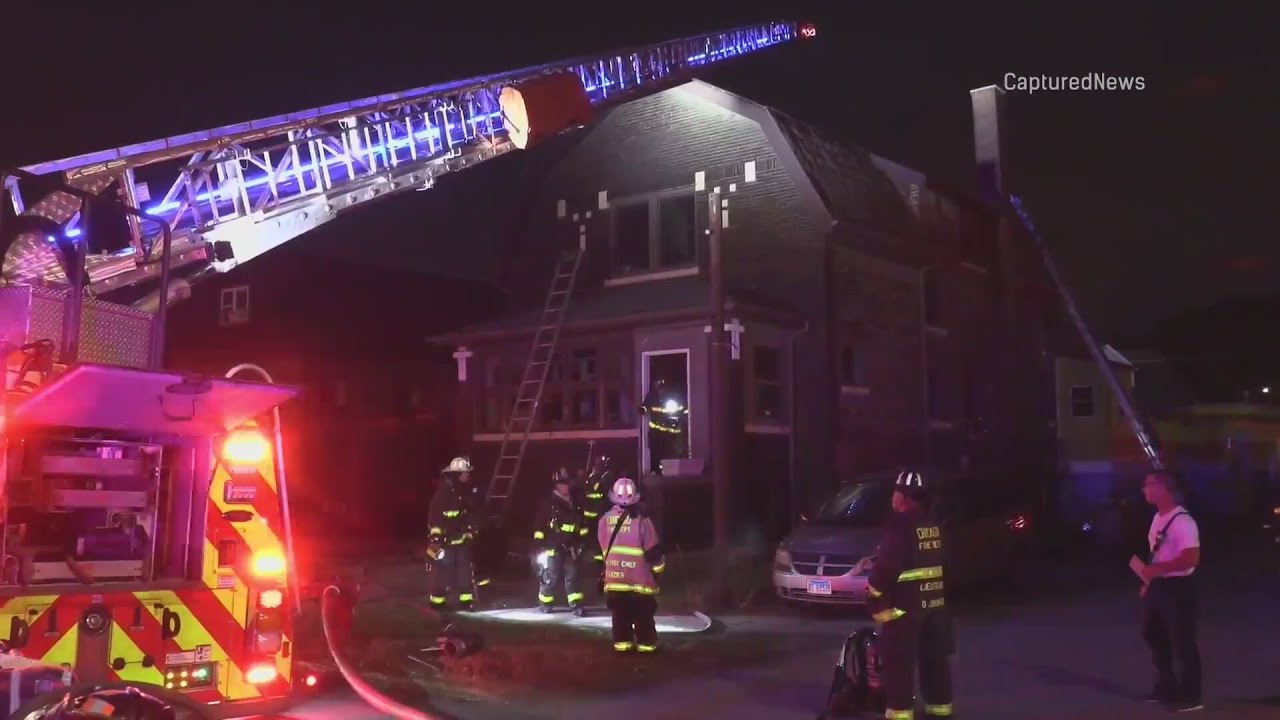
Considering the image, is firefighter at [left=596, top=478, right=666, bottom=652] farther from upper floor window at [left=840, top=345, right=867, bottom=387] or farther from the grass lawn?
upper floor window at [left=840, top=345, right=867, bottom=387]

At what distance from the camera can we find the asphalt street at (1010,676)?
25.4ft

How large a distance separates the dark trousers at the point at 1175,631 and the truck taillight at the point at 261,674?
5.66m

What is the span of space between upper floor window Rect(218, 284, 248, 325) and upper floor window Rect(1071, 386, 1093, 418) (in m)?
21.2

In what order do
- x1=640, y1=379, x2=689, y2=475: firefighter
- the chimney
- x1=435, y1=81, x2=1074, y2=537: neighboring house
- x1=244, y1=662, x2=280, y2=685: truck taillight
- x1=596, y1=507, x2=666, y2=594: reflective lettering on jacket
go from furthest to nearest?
the chimney → x1=435, y1=81, x2=1074, y2=537: neighboring house → x1=640, y1=379, x2=689, y2=475: firefighter → x1=596, y1=507, x2=666, y2=594: reflective lettering on jacket → x1=244, y1=662, x2=280, y2=685: truck taillight

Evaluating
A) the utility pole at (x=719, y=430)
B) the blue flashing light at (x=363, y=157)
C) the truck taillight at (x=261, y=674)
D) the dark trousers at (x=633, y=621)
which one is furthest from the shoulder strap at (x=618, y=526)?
the truck taillight at (x=261, y=674)

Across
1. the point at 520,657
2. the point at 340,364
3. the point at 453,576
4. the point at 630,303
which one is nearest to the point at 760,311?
the point at 630,303

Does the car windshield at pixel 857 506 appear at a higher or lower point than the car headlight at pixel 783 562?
higher

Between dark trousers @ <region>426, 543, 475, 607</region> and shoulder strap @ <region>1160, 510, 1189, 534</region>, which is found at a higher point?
shoulder strap @ <region>1160, 510, 1189, 534</region>

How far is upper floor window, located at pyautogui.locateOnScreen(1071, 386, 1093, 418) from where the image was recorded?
28.3m

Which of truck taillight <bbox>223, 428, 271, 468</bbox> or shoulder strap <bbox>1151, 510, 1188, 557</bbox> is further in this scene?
shoulder strap <bbox>1151, 510, 1188, 557</bbox>

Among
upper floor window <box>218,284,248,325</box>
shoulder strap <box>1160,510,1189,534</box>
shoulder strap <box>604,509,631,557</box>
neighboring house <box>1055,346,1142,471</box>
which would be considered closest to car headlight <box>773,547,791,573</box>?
shoulder strap <box>604,509,631,557</box>

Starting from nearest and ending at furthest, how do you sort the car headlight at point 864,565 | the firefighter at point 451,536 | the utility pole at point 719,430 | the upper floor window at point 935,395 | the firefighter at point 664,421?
the firefighter at point 451,536, the car headlight at point 864,565, the utility pole at point 719,430, the firefighter at point 664,421, the upper floor window at point 935,395

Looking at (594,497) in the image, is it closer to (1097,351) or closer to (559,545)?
(559,545)

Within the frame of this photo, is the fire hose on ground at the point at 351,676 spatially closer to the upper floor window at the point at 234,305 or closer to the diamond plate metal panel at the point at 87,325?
the diamond plate metal panel at the point at 87,325
